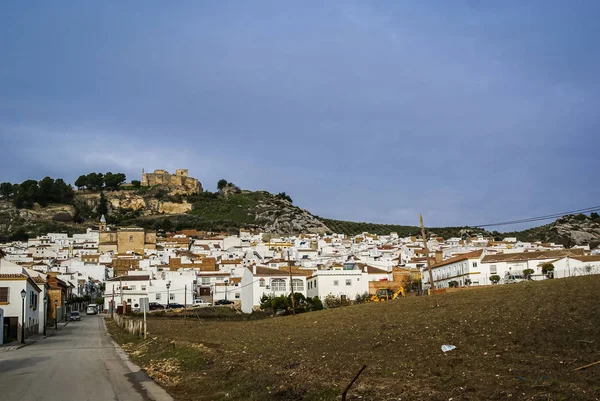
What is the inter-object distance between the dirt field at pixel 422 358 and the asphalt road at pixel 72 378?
3.48 ft

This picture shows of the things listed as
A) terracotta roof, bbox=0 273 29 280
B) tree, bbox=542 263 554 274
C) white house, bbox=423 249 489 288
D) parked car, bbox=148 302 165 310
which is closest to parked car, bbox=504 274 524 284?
tree, bbox=542 263 554 274

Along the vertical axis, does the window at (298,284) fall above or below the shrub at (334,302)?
above

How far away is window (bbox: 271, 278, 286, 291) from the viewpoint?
7369 centimetres

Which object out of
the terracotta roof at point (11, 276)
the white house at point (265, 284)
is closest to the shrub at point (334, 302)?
the white house at point (265, 284)

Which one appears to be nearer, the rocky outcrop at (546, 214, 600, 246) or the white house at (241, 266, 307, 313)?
the white house at (241, 266, 307, 313)

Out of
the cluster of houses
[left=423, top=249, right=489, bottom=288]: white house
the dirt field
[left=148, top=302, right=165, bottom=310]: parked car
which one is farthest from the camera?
[left=148, top=302, right=165, bottom=310]: parked car

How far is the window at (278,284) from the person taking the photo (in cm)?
7369

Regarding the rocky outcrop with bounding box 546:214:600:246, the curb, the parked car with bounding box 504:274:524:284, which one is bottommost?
the curb

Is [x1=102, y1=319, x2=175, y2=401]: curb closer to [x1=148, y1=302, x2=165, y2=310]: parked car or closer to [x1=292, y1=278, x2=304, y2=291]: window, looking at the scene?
[x1=292, y1=278, x2=304, y2=291]: window

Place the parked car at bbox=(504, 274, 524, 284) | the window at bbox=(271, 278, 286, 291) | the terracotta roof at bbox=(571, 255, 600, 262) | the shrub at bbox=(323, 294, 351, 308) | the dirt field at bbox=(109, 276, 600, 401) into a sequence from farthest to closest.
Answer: the window at bbox=(271, 278, 286, 291), the terracotta roof at bbox=(571, 255, 600, 262), the shrub at bbox=(323, 294, 351, 308), the parked car at bbox=(504, 274, 524, 284), the dirt field at bbox=(109, 276, 600, 401)

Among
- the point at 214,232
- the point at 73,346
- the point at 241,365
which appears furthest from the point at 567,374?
the point at 214,232

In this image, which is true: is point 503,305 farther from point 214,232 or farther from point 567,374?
point 214,232

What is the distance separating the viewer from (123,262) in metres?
125

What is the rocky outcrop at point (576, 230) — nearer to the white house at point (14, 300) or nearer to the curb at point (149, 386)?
the white house at point (14, 300)
